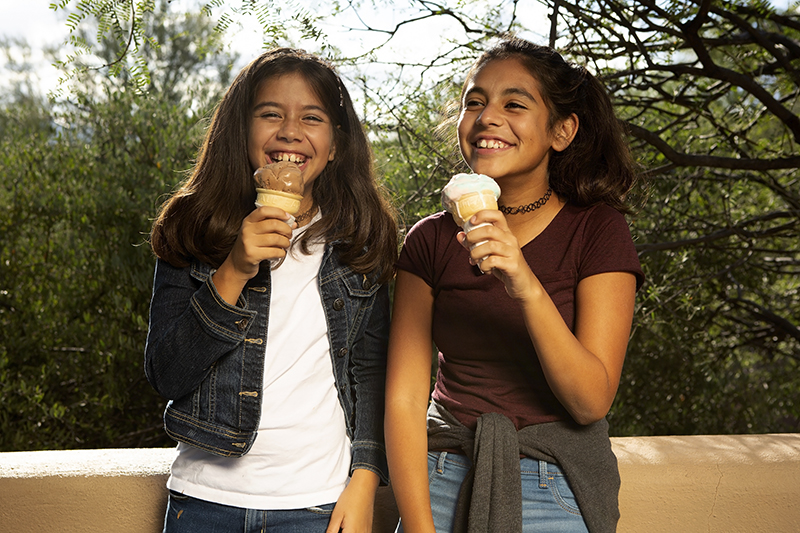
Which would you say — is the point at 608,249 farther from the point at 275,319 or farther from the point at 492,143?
the point at 275,319

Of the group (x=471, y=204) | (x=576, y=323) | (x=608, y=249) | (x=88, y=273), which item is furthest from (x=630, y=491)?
(x=88, y=273)

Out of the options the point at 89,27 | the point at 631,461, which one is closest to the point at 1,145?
the point at 631,461

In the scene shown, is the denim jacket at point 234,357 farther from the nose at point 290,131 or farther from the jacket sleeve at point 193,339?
the nose at point 290,131

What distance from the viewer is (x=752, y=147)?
4035mm

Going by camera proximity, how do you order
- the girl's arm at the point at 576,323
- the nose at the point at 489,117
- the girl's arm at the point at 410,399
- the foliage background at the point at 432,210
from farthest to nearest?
the foliage background at the point at 432,210
the nose at the point at 489,117
the girl's arm at the point at 410,399
the girl's arm at the point at 576,323

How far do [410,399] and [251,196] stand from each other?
0.78 m

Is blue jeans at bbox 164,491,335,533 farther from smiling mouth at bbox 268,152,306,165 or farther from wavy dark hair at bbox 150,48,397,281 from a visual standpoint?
smiling mouth at bbox 268,152,306,165

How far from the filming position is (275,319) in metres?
1.98

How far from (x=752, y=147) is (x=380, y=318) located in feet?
9.44

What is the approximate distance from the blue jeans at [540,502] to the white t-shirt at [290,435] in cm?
28

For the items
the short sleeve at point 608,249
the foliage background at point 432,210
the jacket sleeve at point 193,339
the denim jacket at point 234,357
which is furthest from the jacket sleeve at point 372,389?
the foliage background at point 432,210

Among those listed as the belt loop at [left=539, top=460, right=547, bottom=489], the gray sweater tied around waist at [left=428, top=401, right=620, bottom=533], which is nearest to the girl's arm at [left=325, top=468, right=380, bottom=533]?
the gray sweater tied around waist at [left=428, top=401, right=620, bottom=533]

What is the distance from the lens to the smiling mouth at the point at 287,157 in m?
2.04

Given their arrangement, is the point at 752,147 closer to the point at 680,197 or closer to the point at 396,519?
the point at 680,197
